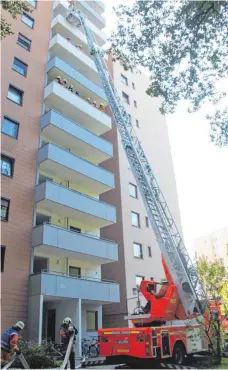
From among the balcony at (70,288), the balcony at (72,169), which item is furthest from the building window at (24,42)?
the balcony at (70,288)

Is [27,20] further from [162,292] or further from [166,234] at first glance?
[162,292]

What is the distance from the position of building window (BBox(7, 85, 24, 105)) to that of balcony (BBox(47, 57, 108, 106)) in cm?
370

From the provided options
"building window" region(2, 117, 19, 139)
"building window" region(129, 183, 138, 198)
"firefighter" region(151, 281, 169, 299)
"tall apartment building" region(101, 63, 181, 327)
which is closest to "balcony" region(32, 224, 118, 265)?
"tall apartment building" region(101, 63, 181, 327)

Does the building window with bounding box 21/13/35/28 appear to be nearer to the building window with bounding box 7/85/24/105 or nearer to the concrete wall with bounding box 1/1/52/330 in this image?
the concrete wall with bounding box 1/1/52/330

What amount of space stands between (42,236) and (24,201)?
7.80 feet

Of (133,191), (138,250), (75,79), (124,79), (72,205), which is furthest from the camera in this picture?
(124,79)

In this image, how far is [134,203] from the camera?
85.1 ft

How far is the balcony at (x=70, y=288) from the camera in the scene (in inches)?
632

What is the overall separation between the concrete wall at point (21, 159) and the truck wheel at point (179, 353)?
7716 millimetres

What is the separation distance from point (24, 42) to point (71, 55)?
4.17 metres

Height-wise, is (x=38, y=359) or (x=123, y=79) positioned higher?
(x=123, y=79)

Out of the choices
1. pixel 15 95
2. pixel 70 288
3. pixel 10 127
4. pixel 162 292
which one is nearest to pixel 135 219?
pixel 70 288

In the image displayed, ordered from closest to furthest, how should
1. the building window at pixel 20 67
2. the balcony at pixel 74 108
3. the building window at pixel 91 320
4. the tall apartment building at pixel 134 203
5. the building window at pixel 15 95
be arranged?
the building window at pixel 15 95 < the building window at pixel 91 320 < the building window at pixel 20 67 < the balcony at pixel 74 108 < the tall apartment building at pixel 134 203

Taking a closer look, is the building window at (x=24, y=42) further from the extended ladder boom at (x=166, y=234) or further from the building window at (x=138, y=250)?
the building window at (x=138, y=250)
